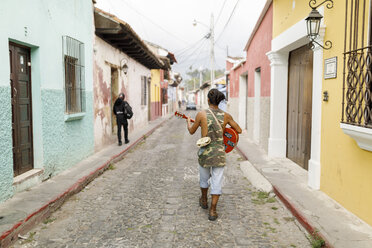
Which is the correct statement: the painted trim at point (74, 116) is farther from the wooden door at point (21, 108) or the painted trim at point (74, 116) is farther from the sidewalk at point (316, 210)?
the sidewalk at point (316, 210)

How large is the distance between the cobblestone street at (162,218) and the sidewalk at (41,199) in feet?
0.39

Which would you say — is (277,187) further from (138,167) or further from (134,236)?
(138,167)

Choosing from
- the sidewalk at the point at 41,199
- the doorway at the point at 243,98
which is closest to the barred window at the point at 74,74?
the sidewalk at the point at 41,199

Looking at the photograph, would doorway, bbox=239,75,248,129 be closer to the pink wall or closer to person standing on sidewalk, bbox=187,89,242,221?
the pink wall

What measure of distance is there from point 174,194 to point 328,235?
2514 mm

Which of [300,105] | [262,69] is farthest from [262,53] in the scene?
[300,105]

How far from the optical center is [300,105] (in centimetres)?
704

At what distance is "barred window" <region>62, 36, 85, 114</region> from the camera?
6691 mm

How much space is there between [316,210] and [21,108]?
457 centimetres

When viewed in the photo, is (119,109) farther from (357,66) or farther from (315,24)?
(357,66)

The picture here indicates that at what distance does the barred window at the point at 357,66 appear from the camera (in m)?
3.70

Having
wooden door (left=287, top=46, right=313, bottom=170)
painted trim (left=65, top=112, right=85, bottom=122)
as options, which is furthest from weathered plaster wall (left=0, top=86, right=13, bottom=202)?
wooden door (left=287, top=46, right=313, bottom=170)

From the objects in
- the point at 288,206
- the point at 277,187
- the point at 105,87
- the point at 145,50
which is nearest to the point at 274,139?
the point at 277,187

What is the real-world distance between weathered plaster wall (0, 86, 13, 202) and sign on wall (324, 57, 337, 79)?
4.46 m
